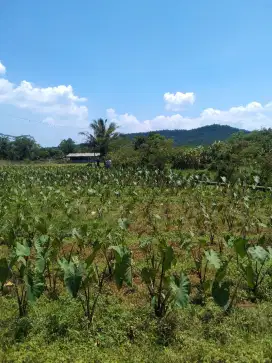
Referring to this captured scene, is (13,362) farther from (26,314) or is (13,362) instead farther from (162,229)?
(162,229)

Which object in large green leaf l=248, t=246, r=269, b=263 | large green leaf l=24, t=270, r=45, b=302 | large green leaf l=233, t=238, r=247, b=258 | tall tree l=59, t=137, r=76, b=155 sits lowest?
large green leaf l=24, t=270, r=45, b=302

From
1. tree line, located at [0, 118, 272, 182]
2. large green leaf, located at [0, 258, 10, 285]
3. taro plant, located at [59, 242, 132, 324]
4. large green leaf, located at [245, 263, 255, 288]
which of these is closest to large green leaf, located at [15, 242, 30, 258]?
large green leaf, located at [0, 258, 10, 285]

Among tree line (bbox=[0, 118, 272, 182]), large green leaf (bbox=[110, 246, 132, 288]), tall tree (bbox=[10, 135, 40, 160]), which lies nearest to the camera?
large green leaf (bbox=[110, 246, 132, 288])

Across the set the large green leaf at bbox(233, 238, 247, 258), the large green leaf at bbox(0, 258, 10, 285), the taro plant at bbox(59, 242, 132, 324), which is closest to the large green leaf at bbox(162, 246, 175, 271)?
the taro plant at bbox(59, 242, 132, 324)

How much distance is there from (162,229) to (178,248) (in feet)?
5.02

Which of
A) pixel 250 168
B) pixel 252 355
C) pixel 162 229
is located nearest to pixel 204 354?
pixel 252 355

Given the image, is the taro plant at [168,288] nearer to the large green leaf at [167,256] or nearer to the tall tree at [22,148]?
the large green leaf at [167,256]

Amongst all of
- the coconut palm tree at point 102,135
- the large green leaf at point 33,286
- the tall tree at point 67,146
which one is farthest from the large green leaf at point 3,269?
the tall tree at point 67,146

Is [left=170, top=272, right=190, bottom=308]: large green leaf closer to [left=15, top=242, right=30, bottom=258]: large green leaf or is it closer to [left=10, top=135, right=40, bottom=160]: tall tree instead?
[left=15, top=242, right=30, bottom=258]: large green leaf

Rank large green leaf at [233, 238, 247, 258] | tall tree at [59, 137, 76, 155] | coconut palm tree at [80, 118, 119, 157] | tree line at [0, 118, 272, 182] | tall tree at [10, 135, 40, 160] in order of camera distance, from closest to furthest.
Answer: large green leaf at [233, 238, 247, 258] < tree line at [0, 118, 272, 182] < coconut palm tree at [80, 118, 119, 157] < tall tree at [10, 135, 40, 160] < tall tree at [59, 137, 76, 155]

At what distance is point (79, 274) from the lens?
3.42m

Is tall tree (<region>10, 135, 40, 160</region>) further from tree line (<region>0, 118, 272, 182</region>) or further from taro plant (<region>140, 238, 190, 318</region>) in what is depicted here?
taro plant (<region>140, 238, 190, 318</region>)

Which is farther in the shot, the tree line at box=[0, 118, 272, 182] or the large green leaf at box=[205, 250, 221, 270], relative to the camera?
the tree line at box=[0, 118, 272, 182]

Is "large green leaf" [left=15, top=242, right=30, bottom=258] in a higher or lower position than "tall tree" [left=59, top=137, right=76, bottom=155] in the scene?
lower
